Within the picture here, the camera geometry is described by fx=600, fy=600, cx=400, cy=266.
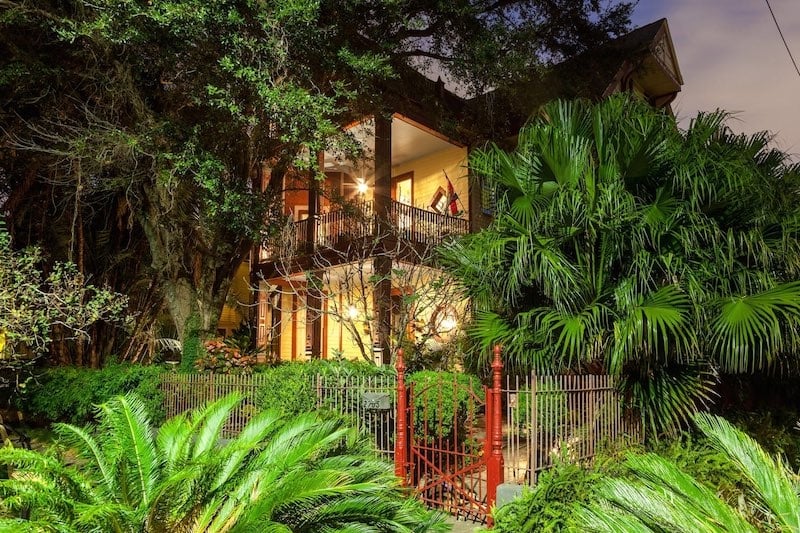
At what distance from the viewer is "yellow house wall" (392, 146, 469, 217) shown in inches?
659

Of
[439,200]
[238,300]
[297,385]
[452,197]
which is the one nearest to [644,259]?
[297,385]

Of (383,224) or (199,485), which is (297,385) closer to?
(199,485)

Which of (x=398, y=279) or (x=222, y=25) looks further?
(x=398, y=279)

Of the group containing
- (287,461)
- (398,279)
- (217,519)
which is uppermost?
(398,279)

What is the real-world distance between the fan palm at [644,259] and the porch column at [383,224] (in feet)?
18.6

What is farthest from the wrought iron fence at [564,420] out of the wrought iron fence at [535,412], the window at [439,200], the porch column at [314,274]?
the window at [439,200]

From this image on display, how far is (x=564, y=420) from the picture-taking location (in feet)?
19.8

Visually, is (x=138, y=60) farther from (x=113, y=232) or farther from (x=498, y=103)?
(x=498, y=103)

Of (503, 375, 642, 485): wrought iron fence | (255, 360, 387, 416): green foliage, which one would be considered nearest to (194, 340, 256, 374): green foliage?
(255, 360, 387, 416): green foliage

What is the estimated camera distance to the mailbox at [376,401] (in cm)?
702

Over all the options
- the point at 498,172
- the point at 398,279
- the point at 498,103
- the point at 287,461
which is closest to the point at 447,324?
the point at 398,279

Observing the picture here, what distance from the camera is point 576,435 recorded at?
20.4 feet

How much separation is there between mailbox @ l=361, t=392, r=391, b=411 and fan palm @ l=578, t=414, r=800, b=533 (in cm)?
342

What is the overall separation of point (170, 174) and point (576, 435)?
293 inches
